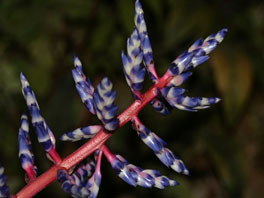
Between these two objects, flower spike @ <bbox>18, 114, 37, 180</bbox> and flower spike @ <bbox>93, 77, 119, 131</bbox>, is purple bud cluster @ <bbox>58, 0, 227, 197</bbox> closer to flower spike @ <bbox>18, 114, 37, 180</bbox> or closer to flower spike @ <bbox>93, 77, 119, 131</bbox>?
flower spike @ <bbox>93, 77, 119, 131</bbox>

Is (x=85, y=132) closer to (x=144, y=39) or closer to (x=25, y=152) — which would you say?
(x=25, y=152)

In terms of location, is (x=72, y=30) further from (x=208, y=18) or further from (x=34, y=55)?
(x=208, y=18)

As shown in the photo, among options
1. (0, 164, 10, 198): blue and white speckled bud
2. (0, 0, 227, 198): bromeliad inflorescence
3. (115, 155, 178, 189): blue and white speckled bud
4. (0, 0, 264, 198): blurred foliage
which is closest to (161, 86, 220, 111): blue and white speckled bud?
(0, 0, 227, 198): bromeliad inflorescence

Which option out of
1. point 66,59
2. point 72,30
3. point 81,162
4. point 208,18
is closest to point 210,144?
point 208,18

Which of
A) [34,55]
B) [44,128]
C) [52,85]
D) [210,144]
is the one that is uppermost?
[34,55]

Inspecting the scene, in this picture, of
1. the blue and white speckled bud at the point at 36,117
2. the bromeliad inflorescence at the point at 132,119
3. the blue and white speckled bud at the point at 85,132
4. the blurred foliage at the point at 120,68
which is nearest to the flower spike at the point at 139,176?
→ the bromeliad inflorescence at the point at 132,119

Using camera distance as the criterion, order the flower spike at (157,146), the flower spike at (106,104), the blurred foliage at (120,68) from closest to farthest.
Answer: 1. the flower spike at (106,104)
2. the flower spike at (157,146)
3. the blurred foliage at (120,68)

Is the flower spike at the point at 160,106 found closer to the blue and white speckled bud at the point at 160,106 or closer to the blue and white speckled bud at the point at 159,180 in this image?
the blue and white speckled bud at the point at 160,106
